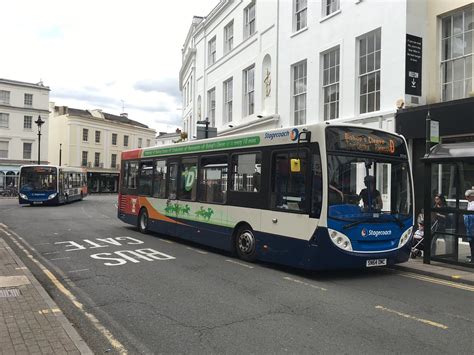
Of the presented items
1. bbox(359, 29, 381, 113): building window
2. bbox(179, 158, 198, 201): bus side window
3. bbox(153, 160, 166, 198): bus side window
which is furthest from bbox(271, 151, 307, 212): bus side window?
bbox(359, 29, 381, 113): building window

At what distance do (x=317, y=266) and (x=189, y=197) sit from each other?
5094 millimetres

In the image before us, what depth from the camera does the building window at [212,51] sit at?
30.1m

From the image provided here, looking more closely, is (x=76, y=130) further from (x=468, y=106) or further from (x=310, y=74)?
(x=468, y=106)

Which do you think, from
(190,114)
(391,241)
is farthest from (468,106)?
(190,114)

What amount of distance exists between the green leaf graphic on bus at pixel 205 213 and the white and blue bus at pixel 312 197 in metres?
0.03

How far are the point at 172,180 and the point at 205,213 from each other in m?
2.31

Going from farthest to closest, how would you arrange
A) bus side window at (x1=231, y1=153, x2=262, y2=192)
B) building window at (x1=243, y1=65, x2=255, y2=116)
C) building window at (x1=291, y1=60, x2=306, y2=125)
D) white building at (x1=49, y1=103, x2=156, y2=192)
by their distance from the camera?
white building at (x1=49, y1=103, x2=156, y2=192)
building window at (x1=243, y1=65, x2=255, y2=116)
building window at (x1=291, y1=60, x2=306, y2=125)
bus side window at (x1=231, y1=153, x2=262, y2=192)

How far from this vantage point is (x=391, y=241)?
873 cm

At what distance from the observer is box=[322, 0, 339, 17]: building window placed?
17016mm

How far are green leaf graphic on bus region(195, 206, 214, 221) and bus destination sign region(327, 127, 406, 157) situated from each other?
4041 mm

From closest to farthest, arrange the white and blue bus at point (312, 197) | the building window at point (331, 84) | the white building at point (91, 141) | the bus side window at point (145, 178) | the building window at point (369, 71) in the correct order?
the white and blue bus at point (312, 197) → the bus side window at point (145, 178) → the building window at point (369, 71) → the building window at point (331, 84) → the white building at point (91, 141)

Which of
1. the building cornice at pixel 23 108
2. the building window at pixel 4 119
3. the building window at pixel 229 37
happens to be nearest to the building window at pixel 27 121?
the building cornice at pixel 23 108

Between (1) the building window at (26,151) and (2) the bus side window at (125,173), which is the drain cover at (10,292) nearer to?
(2) the bus side window at (125,173)

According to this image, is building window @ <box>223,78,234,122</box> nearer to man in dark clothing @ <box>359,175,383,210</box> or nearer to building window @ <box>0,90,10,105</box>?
man in dark clothing @ <box>359,175,383,210</box>
